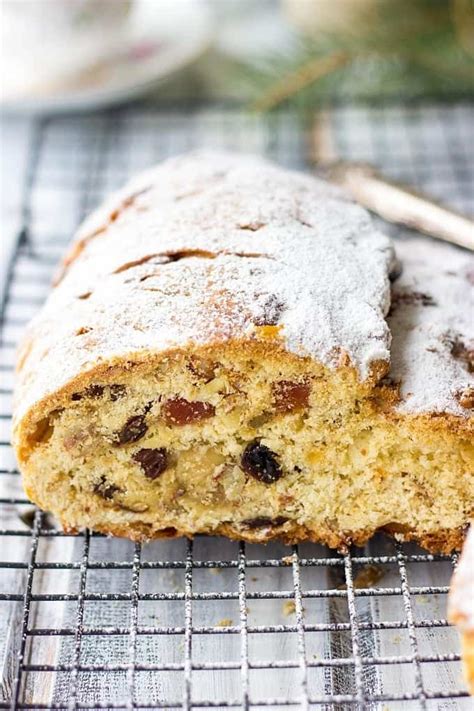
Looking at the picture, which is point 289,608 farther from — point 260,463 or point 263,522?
point 260,463

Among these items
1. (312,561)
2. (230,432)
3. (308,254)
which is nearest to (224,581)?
(312,561)

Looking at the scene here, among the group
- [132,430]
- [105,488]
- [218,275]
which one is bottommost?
[105,488]

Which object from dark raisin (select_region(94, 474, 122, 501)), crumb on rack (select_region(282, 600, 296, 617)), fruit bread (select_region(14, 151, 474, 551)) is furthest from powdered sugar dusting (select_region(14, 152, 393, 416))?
crumb on rack (select_region(282, 600, 296, 617))

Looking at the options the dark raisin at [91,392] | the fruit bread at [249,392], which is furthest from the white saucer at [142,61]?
the dark raisin at [91,392]

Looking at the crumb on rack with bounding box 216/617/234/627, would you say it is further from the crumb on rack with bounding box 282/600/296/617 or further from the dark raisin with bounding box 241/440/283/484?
the dark raisin with bounding box 241/440/283/484

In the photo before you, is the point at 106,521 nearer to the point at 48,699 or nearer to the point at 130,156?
the point at 48,699

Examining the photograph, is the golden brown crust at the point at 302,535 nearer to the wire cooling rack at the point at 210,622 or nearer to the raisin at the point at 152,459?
the wire cooling rack at the point at 210,622

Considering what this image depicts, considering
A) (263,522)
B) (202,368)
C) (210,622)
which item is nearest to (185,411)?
(202,368)
